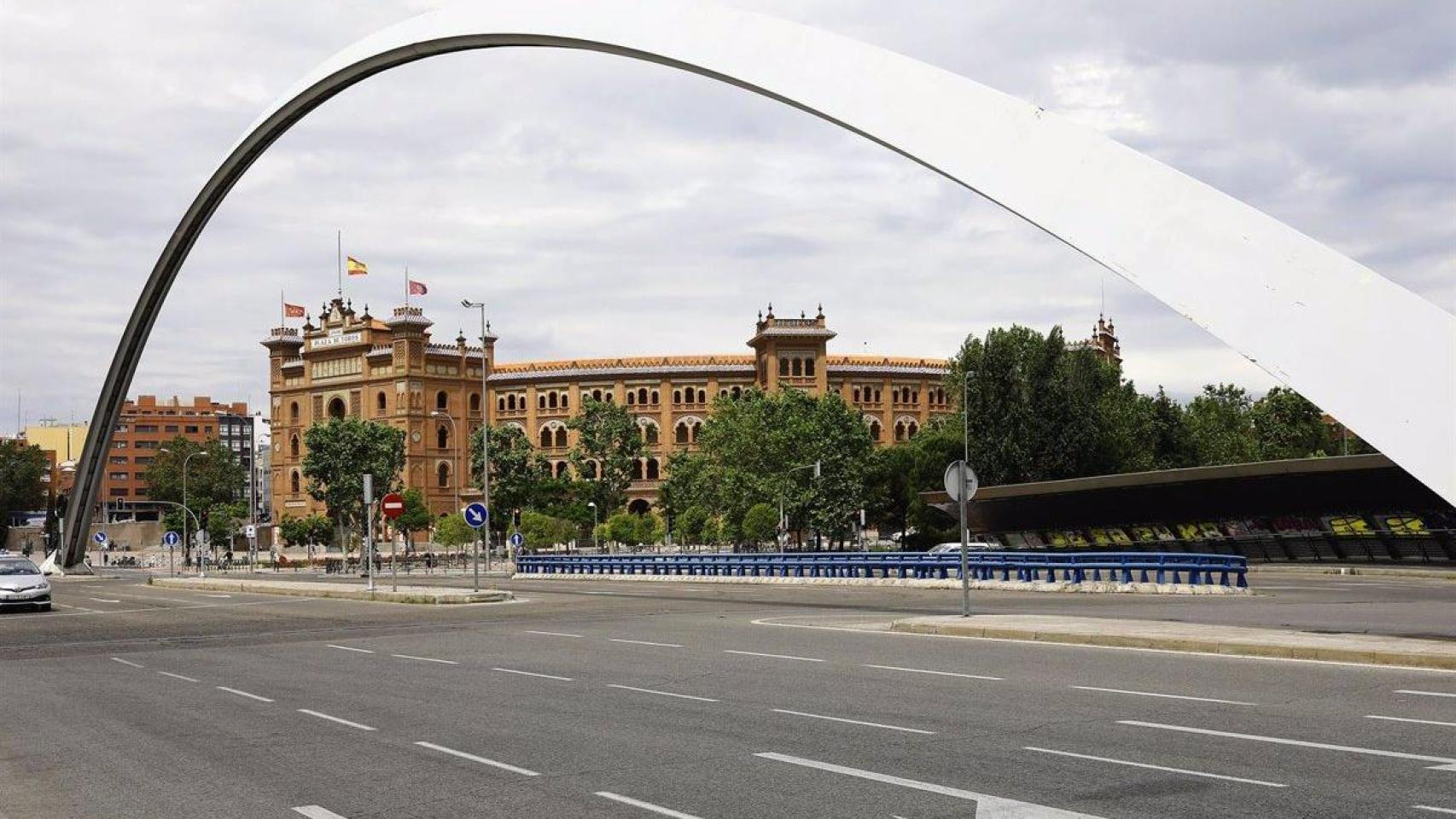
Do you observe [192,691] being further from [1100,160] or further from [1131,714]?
[1100,160]

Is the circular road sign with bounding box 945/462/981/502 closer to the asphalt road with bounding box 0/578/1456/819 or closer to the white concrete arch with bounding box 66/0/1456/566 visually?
the asphalt road with bounding box 0/578/1456/819

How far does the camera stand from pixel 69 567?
77.8 metres

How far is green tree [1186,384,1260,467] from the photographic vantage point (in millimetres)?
94438

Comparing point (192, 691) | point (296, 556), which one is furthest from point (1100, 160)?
point (296, 556)

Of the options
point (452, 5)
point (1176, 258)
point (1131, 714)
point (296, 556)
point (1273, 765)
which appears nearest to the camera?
point (1273, 765)

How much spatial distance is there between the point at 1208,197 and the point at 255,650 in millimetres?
15446

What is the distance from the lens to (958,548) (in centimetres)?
4959

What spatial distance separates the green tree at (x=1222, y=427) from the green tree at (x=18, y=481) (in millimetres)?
144631

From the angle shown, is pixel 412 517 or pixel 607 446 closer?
pixel 412 517

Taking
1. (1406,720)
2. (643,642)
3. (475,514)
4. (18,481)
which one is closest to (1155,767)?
(1406,720)

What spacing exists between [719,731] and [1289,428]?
3805 inches

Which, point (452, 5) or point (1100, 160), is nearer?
point (1100, 160)

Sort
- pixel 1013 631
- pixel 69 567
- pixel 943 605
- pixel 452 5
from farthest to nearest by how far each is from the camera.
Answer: pixel 69 567 → pixel 943 605 → pixel 452 5 → pixel 1013 631

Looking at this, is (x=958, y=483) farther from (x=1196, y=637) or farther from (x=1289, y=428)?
(x=1289, y=428)
